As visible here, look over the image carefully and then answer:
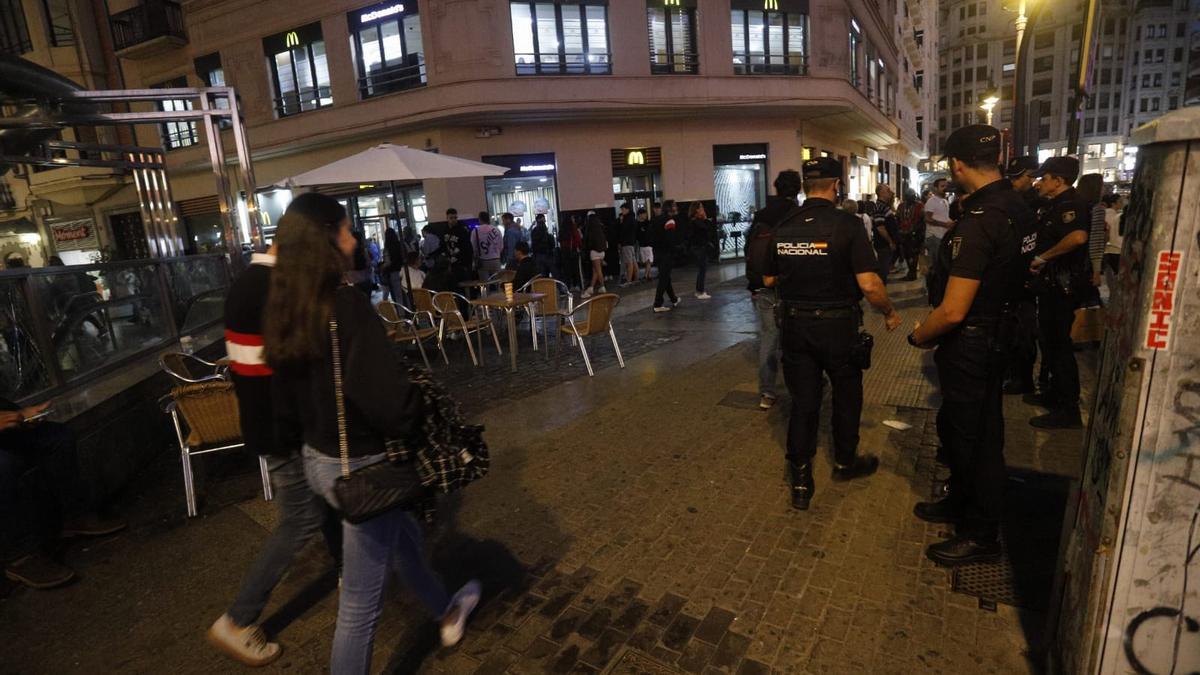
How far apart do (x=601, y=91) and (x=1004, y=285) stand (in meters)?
15.2

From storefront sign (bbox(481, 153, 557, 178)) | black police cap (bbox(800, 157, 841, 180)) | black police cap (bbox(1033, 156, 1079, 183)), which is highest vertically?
storefront sign (bbox(481, 153, 557, 178))

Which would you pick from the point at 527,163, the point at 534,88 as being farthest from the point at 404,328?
the point at 527,163

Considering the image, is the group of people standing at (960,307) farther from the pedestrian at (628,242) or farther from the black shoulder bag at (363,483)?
the pedestrian at (628,242)

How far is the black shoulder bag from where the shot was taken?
6.61 feet

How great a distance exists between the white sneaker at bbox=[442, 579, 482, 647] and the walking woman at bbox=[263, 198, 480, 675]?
48 cm

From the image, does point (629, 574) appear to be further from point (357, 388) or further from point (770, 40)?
point (770, 40)

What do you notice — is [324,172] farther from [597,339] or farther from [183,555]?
[183,555]

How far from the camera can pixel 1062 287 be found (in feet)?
15.0

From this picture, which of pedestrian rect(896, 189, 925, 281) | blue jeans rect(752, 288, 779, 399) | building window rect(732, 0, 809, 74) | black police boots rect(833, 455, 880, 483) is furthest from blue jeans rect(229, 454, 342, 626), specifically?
building window rect(732, 0, 809, 74)

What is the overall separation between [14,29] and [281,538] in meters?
29.1

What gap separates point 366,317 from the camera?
6.63 feet

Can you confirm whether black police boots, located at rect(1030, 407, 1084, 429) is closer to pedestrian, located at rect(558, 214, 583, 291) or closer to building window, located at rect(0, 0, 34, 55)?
pedestrian, located at rect(558, 214, 583, 291)

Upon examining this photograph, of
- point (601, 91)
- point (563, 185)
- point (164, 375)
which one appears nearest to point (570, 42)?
point (601, 91)

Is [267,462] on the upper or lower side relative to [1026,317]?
lower
